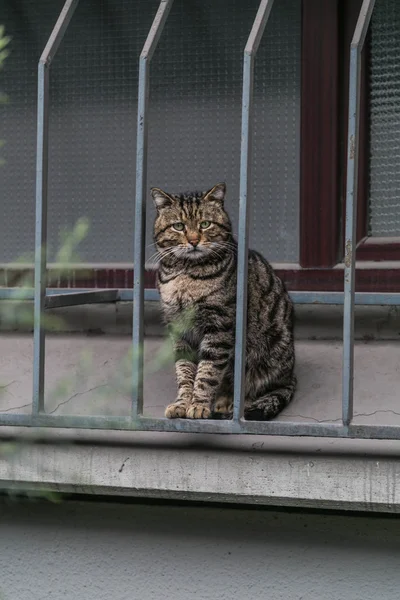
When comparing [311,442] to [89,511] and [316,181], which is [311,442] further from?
[316,181]

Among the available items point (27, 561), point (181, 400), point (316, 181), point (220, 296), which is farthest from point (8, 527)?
point (316, 181)

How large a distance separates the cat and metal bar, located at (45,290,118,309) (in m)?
0.38

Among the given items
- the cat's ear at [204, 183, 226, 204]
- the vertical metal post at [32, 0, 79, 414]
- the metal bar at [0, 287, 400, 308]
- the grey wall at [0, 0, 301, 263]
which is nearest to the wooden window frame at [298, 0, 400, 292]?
the grey wall at [0, 0, 301, 263]

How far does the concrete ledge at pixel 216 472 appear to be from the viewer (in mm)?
3027

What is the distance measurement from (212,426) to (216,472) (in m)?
0.25

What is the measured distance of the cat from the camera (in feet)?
11.3

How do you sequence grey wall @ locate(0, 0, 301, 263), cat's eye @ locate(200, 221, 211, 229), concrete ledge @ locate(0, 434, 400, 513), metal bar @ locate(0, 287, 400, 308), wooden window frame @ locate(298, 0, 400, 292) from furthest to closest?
grey wall @ locate(0, 0, 301, 263), wooden window frame @ locate(298, 0, 400, 292), metal bar @ locate(0, 287, 400, 308), cat's eye @ locate(200, 221, 211, 229), concrete ledge @ locate(0, 434, 400, 513)

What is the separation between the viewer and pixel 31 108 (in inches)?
180

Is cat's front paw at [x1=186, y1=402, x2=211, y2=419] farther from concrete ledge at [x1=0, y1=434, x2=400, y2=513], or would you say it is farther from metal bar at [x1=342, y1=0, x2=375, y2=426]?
metal bar at [x1=342, y1=0, x2=375, y2=426]

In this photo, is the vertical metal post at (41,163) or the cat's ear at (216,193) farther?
the cat's ear at (216,193)

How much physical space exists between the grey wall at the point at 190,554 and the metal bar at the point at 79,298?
75 cm

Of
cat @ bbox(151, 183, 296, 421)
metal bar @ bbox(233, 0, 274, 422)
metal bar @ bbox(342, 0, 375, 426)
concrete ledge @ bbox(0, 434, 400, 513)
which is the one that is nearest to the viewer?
metal bar @ bbox(342, 0, 375, 426)

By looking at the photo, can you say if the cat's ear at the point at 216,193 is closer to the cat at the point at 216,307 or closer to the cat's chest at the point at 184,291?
the cat at the point at 216,307

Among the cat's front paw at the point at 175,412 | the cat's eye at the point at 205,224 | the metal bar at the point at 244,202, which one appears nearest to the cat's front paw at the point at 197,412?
the cat's front paw at the point at 175,412
